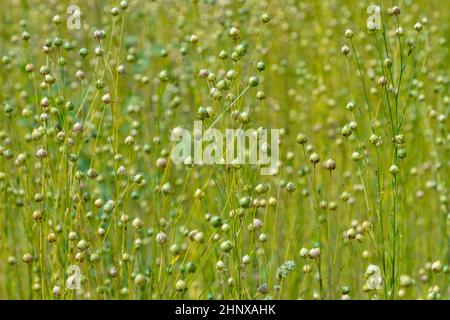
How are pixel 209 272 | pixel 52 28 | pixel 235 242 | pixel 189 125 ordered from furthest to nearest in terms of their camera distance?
pixel 52 28 → pixel 189 125 → pixel 209 272 → pixel 235 242

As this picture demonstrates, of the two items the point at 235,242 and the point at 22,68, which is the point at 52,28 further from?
the point at 235,242

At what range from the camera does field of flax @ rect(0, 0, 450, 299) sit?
2.00 metres

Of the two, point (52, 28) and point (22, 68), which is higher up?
point (52, 28)

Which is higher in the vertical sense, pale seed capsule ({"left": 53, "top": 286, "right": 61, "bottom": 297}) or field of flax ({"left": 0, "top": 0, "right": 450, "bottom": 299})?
field of flax ({"left": 0, "top": 0, "right": 450, "bottom": 299})

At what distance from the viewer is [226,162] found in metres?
1.85

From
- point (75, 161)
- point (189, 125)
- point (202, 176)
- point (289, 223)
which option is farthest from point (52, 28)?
point (75, 161)

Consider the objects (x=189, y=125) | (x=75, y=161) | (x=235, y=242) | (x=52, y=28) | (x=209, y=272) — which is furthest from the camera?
(x=52, y=28)

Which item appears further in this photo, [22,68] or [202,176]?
[22,68]

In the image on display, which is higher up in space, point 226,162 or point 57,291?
point 226,162

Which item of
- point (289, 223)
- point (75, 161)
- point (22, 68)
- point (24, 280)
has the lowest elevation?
point (24, 280)

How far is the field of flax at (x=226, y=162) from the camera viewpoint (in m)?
2.00

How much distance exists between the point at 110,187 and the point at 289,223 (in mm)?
693

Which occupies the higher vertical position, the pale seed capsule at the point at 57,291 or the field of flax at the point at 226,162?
the field of flax at the point at 226,162

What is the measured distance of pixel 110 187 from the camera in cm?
301
